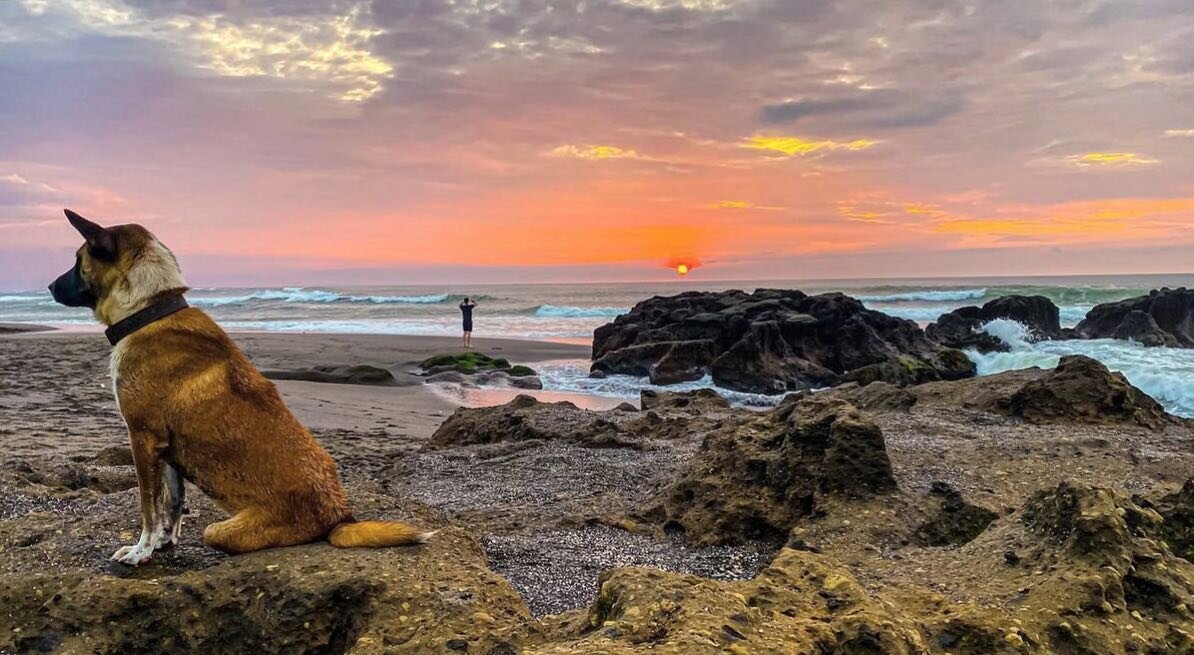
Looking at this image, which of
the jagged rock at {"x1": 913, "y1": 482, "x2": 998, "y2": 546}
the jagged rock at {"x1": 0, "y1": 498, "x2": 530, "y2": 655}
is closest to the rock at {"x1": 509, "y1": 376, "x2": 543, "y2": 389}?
the jagged rock at {"x1": 913, "y1": 482, "x2": 998, "y2": 546}

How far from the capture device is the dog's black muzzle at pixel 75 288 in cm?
362

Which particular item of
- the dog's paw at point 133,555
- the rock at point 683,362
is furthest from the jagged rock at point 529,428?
the rock at point 683,362

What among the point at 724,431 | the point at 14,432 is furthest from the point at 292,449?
the point at 14,432

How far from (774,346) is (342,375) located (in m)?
10.4

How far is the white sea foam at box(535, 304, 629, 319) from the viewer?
45.4m

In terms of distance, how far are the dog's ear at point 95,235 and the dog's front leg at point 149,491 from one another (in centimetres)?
89

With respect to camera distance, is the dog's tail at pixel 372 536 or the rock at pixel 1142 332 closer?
the dog's tail at pixel 372 536

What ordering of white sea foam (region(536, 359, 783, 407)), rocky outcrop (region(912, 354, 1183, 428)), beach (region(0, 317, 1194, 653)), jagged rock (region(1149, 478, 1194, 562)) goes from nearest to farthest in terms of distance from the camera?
beach (region(0, 317, 1194, 653)) < jagged rock (region(1149, 478, 1194, 562)) < rocky outcrop (region(912, 354, 1183, 428)) < white sea foam (region(536, 359, 783, 407))

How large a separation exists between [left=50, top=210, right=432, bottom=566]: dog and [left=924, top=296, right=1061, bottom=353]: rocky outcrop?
24.0m

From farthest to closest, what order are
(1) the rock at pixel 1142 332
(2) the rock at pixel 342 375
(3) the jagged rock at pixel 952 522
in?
1. (1) the rock at pixel 1142 332
2. (2) the rock at pixel 342 375
3. (3) the jagged rock at pixel 952 522

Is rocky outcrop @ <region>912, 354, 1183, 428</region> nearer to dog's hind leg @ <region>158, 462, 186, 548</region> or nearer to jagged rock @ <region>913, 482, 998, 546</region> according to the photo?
jagged rock @ <region>913, 482, 998, 546</region>

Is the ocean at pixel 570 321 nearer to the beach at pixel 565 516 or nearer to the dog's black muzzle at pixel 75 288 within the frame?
the beach at pixel 565 516

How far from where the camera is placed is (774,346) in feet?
60.8

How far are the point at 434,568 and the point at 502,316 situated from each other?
1687 inches
